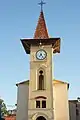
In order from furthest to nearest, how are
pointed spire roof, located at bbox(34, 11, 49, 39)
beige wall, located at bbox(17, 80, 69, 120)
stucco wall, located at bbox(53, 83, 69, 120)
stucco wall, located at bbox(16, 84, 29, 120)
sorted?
1. pointed spire roof, located at bbox(34, 11, 49, 39)
2. stucco wall, located at bbox(16, 84, 29, 120)
3. beige wall, located at bbox(17, 80, 69, 120)
4. stucco wall, located at bbox(53, 83, 69, 120)

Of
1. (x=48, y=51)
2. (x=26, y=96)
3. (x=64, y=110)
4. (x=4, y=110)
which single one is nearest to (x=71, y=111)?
(x=64, y=110)

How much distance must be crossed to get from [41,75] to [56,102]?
3754 millimetres

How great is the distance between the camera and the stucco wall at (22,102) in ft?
104

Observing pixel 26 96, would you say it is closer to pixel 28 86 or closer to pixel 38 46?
pixel 28 86

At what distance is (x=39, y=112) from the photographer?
29.6 metres

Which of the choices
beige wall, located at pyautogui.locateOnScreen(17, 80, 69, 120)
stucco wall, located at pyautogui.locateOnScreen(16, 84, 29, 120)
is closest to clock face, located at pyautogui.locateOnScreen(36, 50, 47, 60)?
beige wall, located at pyautogui.locateOnScreen(17, 80, 69, 120)

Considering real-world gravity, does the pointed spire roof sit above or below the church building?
above

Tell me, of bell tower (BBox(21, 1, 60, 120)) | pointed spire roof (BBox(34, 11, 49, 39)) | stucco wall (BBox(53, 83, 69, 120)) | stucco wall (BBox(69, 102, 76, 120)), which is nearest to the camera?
bell tower (BBox(21, 1, 60, 120))

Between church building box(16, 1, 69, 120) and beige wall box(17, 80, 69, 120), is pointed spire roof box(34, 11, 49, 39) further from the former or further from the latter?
beige wall box(17, 80, 69, 120)

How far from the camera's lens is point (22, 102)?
32438mm

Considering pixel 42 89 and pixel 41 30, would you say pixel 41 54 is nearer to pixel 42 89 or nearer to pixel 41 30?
pixel 41 30

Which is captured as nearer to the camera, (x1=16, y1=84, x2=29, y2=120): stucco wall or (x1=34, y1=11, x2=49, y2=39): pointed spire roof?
(x1=16, y1=84, x2=29, y2=120): stucco wall

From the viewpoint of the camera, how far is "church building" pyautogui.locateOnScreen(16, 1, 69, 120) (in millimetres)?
29766

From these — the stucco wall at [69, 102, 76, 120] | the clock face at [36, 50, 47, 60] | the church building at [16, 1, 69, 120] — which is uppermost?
the clock face at [36, 50, 47, 60]
